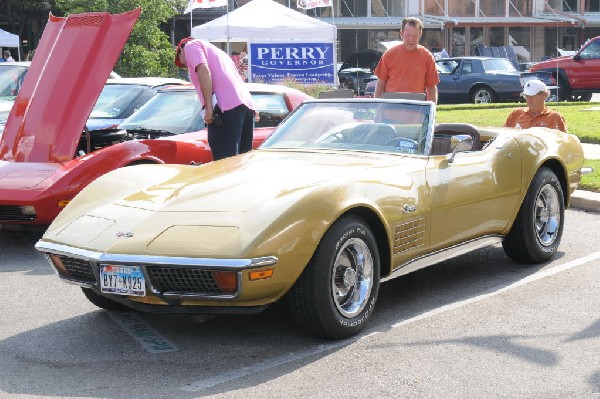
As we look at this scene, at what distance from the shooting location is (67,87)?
8.34 m

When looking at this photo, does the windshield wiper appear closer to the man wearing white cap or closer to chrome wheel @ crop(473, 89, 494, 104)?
the man wearing white cap

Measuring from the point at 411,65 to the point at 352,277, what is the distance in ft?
14.4

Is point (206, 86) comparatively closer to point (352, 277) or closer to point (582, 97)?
point (352, 277)

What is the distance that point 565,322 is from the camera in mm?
5410

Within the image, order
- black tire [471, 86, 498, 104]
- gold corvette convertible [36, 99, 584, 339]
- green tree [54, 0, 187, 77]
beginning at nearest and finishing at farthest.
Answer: gold corvette convertible [36, 99, 584, 339] < green tree [54, 0, 187, 77] < black tire [471, 86, 498, 104]

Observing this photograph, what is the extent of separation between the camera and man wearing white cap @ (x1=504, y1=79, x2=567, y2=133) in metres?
8.32

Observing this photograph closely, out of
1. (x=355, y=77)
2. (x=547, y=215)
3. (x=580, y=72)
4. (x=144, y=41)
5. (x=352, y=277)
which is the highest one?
(x=144, y=41)

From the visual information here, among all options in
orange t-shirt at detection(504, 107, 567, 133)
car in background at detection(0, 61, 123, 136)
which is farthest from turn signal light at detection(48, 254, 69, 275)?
car in background at detection(0, 61, 123, 136)

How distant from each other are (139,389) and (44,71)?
5.02 m

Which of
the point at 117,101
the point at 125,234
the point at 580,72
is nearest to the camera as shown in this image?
the point at 125,234

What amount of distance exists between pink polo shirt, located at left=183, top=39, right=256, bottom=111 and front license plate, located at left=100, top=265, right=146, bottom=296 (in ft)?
10.9

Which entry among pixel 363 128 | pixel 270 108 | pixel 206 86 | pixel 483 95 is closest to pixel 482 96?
pixel 483 95

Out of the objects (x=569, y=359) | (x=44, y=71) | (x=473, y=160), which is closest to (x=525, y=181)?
(x=473, y=160)

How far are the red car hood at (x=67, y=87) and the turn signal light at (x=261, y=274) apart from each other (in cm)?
400
